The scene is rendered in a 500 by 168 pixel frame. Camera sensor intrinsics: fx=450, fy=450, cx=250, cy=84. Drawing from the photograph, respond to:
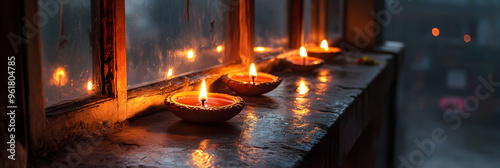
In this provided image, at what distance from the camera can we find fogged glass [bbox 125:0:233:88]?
238 centimetres

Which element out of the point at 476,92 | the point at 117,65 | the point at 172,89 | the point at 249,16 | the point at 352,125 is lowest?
the point at 476,92

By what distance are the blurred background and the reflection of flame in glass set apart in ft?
41.2

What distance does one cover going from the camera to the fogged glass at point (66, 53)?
6.00ft

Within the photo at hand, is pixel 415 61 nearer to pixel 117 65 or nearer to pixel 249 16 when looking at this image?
pixel 249 16

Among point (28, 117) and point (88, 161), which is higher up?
point (28, 117)

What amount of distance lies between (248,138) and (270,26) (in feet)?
8.00

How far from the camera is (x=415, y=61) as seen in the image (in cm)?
2261

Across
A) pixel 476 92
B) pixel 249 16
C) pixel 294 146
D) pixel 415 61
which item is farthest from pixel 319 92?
pixel 415 61

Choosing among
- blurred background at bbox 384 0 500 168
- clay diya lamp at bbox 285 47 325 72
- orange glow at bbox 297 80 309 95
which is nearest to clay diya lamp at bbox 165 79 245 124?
orange glow at bbox 297 80 309 95

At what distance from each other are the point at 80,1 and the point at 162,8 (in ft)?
2.13

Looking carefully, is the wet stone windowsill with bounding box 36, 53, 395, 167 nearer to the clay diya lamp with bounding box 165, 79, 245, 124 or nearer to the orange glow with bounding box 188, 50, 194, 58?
the clay diya lamp with bounding box 165, 79, 245, 124

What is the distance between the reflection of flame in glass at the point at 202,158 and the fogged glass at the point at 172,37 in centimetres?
74

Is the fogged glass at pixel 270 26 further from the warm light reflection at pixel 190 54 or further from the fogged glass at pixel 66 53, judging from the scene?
the fogged glass at pixel 66 53

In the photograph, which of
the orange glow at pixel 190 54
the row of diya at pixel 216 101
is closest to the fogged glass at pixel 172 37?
the orange glow at pixel 190 54
